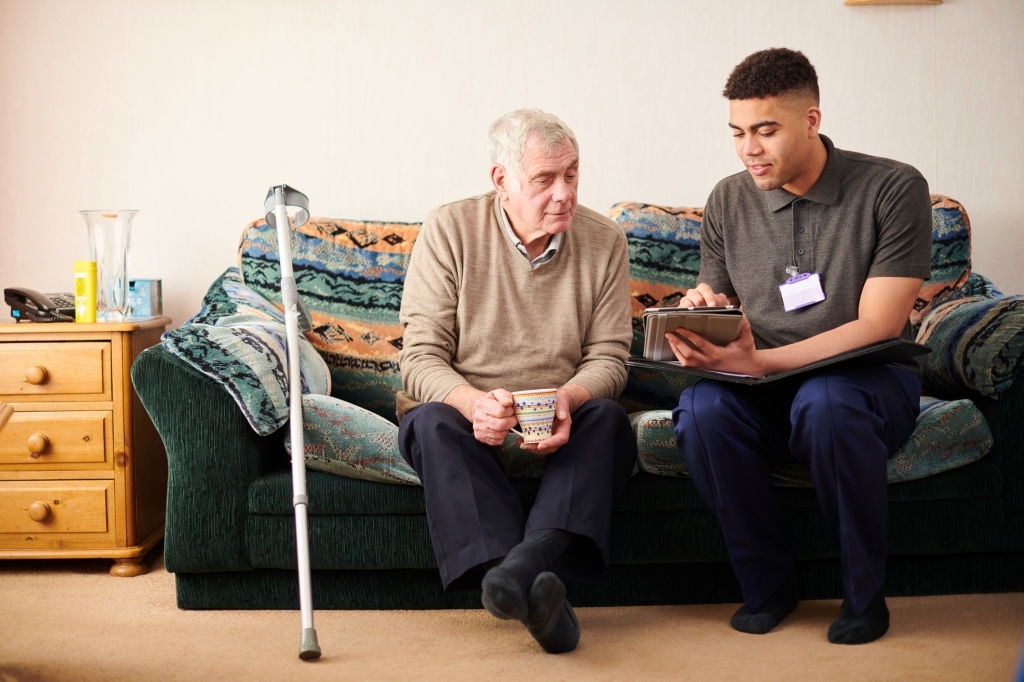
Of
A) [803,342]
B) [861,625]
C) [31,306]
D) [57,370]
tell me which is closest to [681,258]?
[803,342]

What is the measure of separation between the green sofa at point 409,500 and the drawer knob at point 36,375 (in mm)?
559

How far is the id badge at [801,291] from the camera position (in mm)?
2086

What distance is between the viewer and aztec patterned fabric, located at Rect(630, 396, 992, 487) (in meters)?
2.07

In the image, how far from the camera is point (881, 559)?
185 cm

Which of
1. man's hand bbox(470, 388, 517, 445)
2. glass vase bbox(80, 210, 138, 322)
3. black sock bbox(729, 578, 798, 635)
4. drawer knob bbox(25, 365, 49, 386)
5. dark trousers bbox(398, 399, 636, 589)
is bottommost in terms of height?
black sock bbox(729, 578, 798, 635)

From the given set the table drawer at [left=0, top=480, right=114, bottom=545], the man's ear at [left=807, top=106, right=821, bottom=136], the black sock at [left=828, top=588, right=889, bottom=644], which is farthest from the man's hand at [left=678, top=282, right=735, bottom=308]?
the table drawer at [left=0, top=480, right=114, bottom=545]

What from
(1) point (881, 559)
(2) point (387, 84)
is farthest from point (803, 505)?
(2) point (387, 84)

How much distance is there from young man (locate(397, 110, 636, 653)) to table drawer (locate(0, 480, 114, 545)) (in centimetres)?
90

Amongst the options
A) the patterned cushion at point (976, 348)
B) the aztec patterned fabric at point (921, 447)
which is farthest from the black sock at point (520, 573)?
the patterned cushion at point (976, 348)

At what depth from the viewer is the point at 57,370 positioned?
8.23 ft

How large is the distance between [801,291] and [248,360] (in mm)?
1186

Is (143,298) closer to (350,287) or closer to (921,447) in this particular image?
(350,287)

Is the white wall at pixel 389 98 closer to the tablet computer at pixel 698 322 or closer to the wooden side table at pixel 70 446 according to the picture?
the wooden side table at pixel 70 446

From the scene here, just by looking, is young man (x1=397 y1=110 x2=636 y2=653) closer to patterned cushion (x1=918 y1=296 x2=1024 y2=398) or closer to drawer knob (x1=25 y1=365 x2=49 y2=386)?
patterned cushion (x1=918 y1=296 x2=1024 y2=398)
